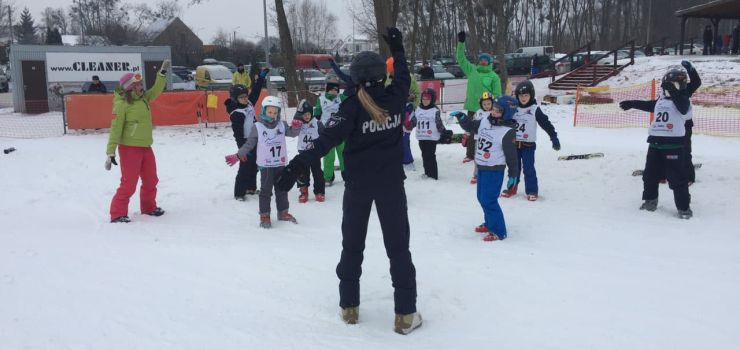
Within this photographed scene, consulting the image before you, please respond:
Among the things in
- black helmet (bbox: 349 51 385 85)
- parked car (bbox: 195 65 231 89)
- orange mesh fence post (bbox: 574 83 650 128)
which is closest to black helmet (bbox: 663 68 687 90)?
black helmet (bbox: 349 51 385 85)

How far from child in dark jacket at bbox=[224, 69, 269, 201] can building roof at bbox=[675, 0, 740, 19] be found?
26.6m

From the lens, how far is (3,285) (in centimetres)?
495

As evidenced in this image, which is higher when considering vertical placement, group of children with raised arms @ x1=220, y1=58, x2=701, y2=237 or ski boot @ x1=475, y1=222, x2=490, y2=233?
group of children with raised arms @ x1=220, y1=58, x2=701, y2=237

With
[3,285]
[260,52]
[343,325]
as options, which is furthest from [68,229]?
[260,52]

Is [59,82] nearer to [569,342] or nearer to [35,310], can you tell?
[35,310]

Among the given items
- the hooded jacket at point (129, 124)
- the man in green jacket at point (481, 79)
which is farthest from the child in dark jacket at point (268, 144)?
the man in green jacket at point (481, 79)

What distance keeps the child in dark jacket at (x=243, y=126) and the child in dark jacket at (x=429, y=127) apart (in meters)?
2.54

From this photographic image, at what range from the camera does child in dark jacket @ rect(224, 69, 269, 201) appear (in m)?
8.48

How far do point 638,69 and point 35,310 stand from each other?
91.8ft

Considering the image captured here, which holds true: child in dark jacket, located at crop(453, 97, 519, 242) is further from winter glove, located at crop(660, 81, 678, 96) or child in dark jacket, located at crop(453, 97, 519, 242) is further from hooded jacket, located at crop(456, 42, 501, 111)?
hooded jacket, located at crop(456, 42, 501, 111)

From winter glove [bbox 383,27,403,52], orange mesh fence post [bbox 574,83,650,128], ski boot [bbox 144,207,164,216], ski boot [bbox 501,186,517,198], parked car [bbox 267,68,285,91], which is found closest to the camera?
winter glove [bbox 383,27,403,52]

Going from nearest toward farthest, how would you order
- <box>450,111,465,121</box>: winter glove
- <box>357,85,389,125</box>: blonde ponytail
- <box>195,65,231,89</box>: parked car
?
<box>357,85,389,125</box>: blonde ponytail
<box>450,111,465,121</box>: winter glove
<box>195,65,231,89</box>: parked car

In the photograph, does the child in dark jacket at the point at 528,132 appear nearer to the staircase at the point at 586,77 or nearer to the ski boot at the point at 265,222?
the ski boot at the point at 265,222

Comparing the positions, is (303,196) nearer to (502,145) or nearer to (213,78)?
(502,145)
